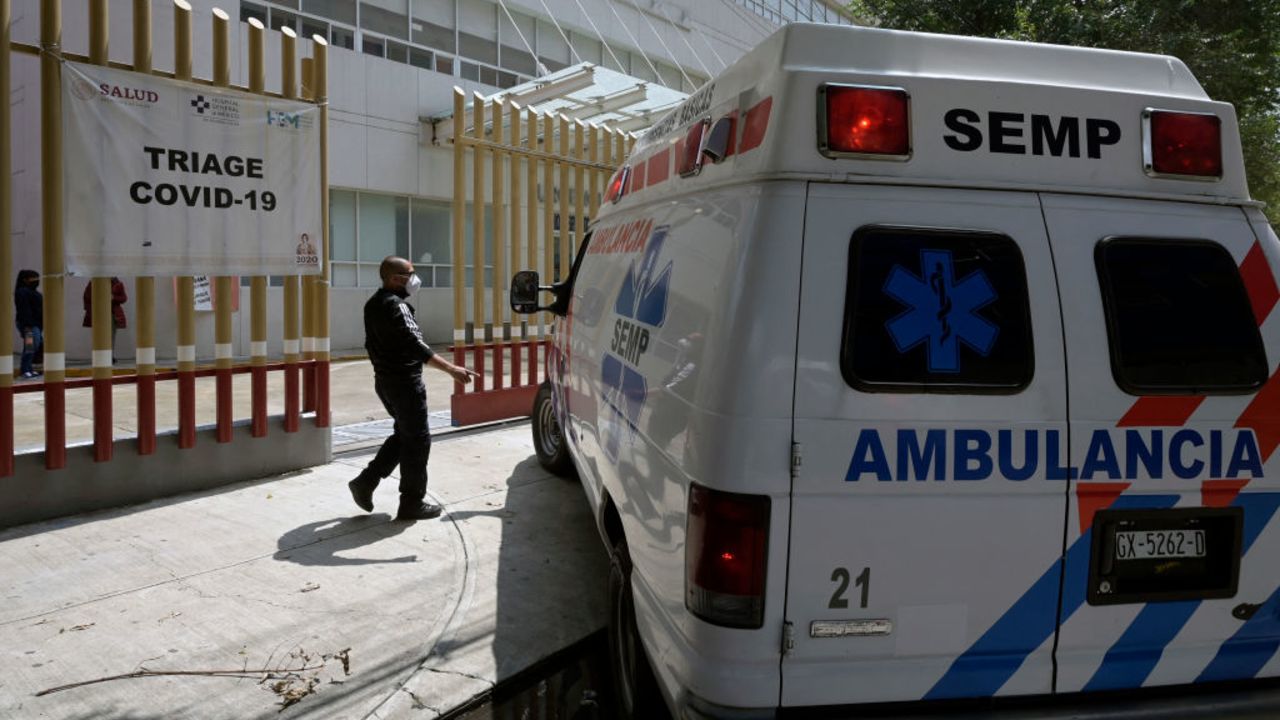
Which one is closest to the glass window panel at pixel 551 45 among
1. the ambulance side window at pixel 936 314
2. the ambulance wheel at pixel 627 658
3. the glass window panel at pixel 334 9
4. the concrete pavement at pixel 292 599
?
the glass window panel at pixel 334 9

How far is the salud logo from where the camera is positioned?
2.40m

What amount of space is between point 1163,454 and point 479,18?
18.5m

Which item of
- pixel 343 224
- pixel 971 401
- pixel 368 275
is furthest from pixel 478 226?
pixel 368 275

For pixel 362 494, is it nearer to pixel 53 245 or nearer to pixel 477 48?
pixel 53 245

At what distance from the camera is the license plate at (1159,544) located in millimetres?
2449

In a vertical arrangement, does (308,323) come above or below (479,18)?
below

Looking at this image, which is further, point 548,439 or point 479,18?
point 479,18

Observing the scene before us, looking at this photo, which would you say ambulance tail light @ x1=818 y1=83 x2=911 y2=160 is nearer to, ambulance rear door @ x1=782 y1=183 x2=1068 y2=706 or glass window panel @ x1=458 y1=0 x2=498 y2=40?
ambulance rear door @ x1=782 y1=183 x2=1068 y2=706

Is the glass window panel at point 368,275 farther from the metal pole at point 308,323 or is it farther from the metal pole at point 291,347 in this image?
the metal pole at point 291,347

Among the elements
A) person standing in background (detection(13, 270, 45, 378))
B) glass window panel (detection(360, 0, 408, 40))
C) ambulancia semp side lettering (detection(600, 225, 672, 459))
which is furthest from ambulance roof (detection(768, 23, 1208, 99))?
glass window panel (detection(360, 0, 408, 40))

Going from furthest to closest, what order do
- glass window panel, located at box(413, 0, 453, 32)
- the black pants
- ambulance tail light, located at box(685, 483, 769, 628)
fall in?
glass window panel, located at box(413, 0, 453, 32), the black pants, ambulance tail light, located at box(685, 483, 769, 628)

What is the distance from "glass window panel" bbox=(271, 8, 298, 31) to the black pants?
41.2 feet

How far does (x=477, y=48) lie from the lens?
743 inches

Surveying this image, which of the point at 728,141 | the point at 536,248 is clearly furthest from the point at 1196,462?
the point at 536,248
